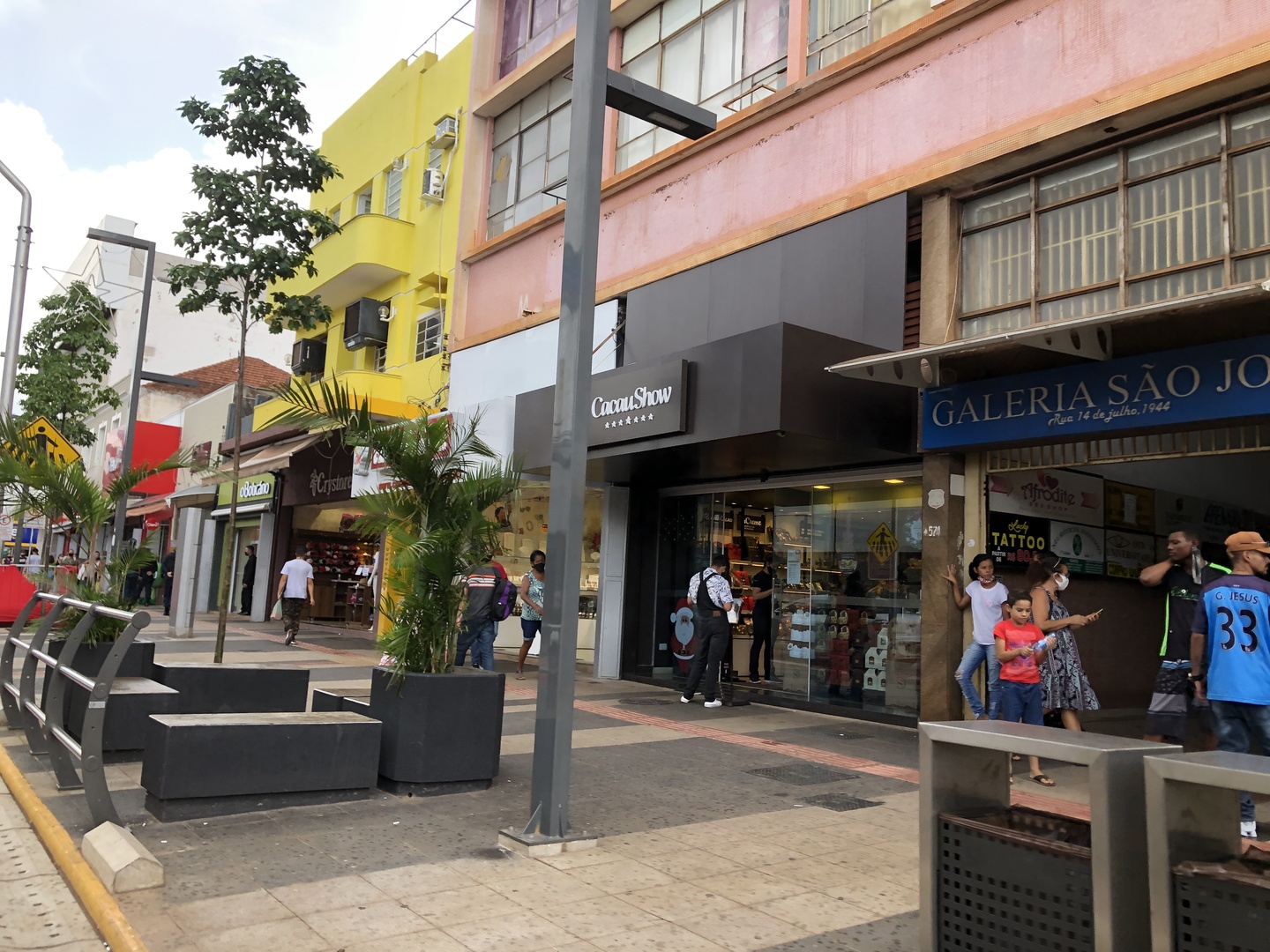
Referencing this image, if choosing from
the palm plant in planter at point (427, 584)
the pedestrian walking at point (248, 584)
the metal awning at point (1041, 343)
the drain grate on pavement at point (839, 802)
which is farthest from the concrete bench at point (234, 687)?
the pedestrian walking at point (248, 584)

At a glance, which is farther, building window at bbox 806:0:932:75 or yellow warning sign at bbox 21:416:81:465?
yellow warning sign at bbox 21:416:81:465

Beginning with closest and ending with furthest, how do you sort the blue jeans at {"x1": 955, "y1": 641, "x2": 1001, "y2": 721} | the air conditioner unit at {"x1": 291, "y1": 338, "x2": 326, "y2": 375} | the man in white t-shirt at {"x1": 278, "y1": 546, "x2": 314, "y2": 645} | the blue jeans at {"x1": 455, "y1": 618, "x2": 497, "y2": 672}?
the blue jeans at {"x1": 955, "y1": 641, "x2": 1001, "y2": 721} < the blue jeans at {"x1": 455, "y1": 618, "x2": 497, "y2": 672} < the man in white t-shirt at {"x1": 278, "y1": 546, "x2": 314, "y2": 645} < the air conditioner unit at {"x1": 291, "y1": 338, "x2": 326, "y2": 375}

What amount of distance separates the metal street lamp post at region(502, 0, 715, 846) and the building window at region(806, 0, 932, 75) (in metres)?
5.96

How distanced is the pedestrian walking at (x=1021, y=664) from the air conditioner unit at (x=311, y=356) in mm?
20308

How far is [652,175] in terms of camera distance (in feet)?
47.7

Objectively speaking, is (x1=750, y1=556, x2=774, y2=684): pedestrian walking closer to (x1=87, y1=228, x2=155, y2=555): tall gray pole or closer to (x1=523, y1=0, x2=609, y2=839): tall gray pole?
(x1=523, y1=0, x2=609, y2=839): tall gray pole

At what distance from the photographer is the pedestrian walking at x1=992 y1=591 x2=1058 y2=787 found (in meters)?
7.88

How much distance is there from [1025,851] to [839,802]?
3.71m

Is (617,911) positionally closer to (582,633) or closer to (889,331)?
(889,331)

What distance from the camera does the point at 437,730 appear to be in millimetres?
6812

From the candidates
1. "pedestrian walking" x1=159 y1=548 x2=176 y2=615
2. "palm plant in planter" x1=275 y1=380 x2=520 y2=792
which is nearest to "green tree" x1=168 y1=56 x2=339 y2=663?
"palm plant in planter" x1=275 y1=380 x2=520 y2=792

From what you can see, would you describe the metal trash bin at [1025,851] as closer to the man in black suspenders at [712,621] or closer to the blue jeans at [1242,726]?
the blue jeans at [1242,726]

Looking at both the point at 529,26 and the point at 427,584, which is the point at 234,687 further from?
the point at 529,26

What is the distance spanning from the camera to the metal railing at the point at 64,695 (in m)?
5.38
